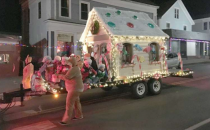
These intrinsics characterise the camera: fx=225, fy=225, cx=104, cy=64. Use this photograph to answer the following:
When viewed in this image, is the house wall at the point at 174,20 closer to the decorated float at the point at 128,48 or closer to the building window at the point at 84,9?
the building window at the point at 84,9

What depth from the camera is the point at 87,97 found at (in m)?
9.47

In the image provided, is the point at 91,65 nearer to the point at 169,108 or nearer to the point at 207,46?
the point at 169,108

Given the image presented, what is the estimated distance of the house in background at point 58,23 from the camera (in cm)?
1884

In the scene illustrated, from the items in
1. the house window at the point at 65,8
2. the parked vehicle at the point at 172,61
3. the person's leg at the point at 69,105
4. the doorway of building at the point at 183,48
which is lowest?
the person's leg at the point at 69,105

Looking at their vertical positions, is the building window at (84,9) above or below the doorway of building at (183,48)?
above

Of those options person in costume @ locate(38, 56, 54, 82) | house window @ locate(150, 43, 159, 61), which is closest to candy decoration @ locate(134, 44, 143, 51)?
house window @ locate(150, 43, 159, 61)

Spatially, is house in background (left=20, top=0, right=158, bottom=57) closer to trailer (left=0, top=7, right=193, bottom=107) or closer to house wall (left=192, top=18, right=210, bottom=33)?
trailer (left=0, top=7, right=193, bottom=107)

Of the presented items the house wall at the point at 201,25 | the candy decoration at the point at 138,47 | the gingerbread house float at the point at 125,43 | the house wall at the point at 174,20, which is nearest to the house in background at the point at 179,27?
the house wall at the point at 174,20

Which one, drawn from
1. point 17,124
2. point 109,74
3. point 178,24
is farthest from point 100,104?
point 178,24

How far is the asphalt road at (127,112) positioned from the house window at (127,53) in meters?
1.51

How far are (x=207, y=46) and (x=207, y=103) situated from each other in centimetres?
3352

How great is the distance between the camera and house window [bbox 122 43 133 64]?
356 inches

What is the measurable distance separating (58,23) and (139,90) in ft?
39.6

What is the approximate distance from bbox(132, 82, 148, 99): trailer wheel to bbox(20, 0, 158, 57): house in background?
30.8 ft
